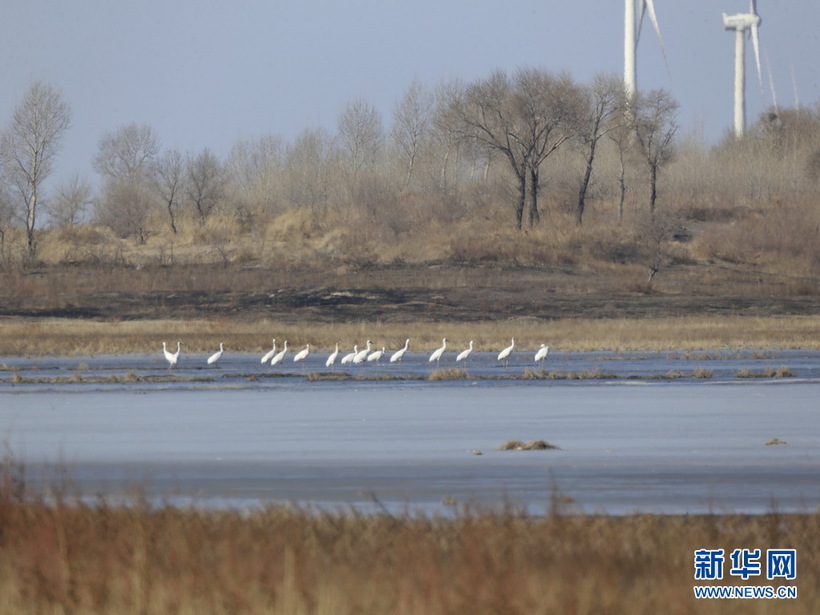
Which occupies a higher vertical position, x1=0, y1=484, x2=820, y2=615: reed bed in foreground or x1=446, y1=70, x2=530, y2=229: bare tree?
x1=446, y1=70, x2=530, y2=229: bare tree

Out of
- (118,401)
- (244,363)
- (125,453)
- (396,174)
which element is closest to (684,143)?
(396,174)

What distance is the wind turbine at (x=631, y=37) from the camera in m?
78.8

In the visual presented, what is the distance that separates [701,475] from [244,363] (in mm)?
24705

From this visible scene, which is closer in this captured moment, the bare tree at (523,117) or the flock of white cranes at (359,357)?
the flock of white cranes at (359,357)

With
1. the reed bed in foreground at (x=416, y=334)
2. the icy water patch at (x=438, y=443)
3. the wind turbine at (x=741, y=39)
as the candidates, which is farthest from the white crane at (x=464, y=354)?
the wind turbine at (x=741, y=39)

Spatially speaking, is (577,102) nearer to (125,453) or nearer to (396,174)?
(396,174)

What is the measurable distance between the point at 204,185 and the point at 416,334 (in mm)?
50298

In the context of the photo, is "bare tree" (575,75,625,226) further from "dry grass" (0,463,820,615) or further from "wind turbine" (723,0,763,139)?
"dry grass" (0,463,820,615)

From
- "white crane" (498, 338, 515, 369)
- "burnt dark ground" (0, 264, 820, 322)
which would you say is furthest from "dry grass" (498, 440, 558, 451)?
"burnt dark ground" (0, 264, 820, 322)

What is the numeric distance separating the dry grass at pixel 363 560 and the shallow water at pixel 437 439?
0.72 m

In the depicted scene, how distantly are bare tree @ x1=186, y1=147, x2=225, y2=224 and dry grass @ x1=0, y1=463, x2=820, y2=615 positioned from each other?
8223cm

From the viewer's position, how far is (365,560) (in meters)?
10.1

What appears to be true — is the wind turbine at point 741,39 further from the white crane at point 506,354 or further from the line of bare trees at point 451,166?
the white crane at point 506,354

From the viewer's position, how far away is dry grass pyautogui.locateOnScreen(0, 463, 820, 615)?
887 cm
